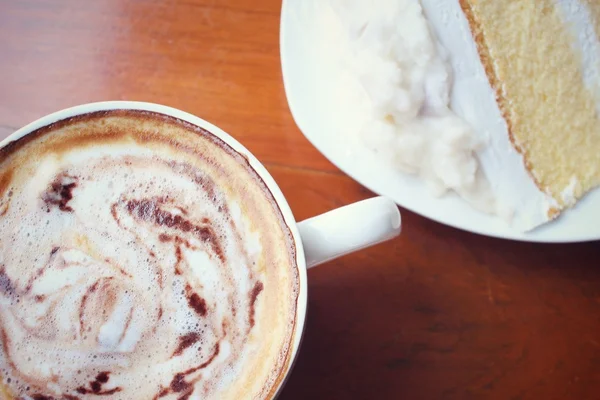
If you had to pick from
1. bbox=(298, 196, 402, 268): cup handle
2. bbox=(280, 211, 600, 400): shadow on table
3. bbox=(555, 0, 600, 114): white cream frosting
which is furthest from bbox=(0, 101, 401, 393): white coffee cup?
bbox=(555, 0, 600, 114): white cream frosting

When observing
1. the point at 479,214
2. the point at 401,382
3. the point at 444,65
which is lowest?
the point at 401,382

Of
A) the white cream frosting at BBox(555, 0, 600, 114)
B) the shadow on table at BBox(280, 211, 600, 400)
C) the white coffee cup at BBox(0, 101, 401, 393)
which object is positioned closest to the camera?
the white coffee cup at BBox(0, 101, 401, 393)

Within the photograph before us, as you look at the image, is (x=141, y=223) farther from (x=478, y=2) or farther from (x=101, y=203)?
(x=478, y=2)

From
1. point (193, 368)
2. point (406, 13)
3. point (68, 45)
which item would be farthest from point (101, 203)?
point (406, 13)

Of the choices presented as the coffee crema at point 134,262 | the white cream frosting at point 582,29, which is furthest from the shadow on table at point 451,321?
the white cream frosting at point 582,29

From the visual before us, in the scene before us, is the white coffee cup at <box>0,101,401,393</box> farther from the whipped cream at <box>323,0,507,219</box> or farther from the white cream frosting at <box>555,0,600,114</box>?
the white cream frosting at <box>555,0,600,114</box>

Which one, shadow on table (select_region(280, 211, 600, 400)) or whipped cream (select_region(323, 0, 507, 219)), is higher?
whipped cream (select_region(323, 0, 507, 219))

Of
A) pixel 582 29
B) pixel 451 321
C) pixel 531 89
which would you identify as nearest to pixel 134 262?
pixel 451 321
